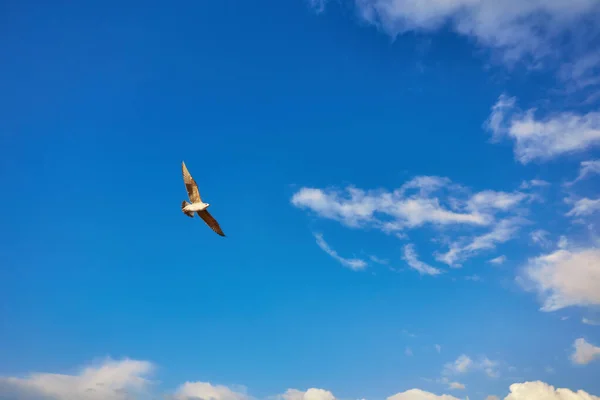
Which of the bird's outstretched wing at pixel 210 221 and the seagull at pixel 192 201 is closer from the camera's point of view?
the seagull at pixel 192 201

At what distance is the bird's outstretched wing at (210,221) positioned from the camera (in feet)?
230

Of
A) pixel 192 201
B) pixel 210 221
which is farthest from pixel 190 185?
pixel 210 221

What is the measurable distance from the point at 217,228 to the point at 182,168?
33.1 feet

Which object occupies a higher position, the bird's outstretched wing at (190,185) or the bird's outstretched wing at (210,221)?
the bird's outstretched wing at (190,185)

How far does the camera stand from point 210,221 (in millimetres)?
71625

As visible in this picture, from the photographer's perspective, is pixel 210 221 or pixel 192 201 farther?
pixel 210 221

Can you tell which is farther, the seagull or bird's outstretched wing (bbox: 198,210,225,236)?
bird's outstretched wing (bbox: 198,210,225,236)

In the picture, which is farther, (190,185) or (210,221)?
(210,221)

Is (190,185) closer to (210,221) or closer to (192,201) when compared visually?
(192,201)

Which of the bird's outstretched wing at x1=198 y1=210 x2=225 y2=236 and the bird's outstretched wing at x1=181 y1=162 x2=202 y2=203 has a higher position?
the bird's outstretched wing at x1=181 y1=162 x2=202 y2=203

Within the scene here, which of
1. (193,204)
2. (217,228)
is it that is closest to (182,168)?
(193,204)

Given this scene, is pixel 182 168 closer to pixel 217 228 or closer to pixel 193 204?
pixel 193 204

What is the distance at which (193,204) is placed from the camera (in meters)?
68.8

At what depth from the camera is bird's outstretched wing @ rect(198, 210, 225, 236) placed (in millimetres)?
70219
